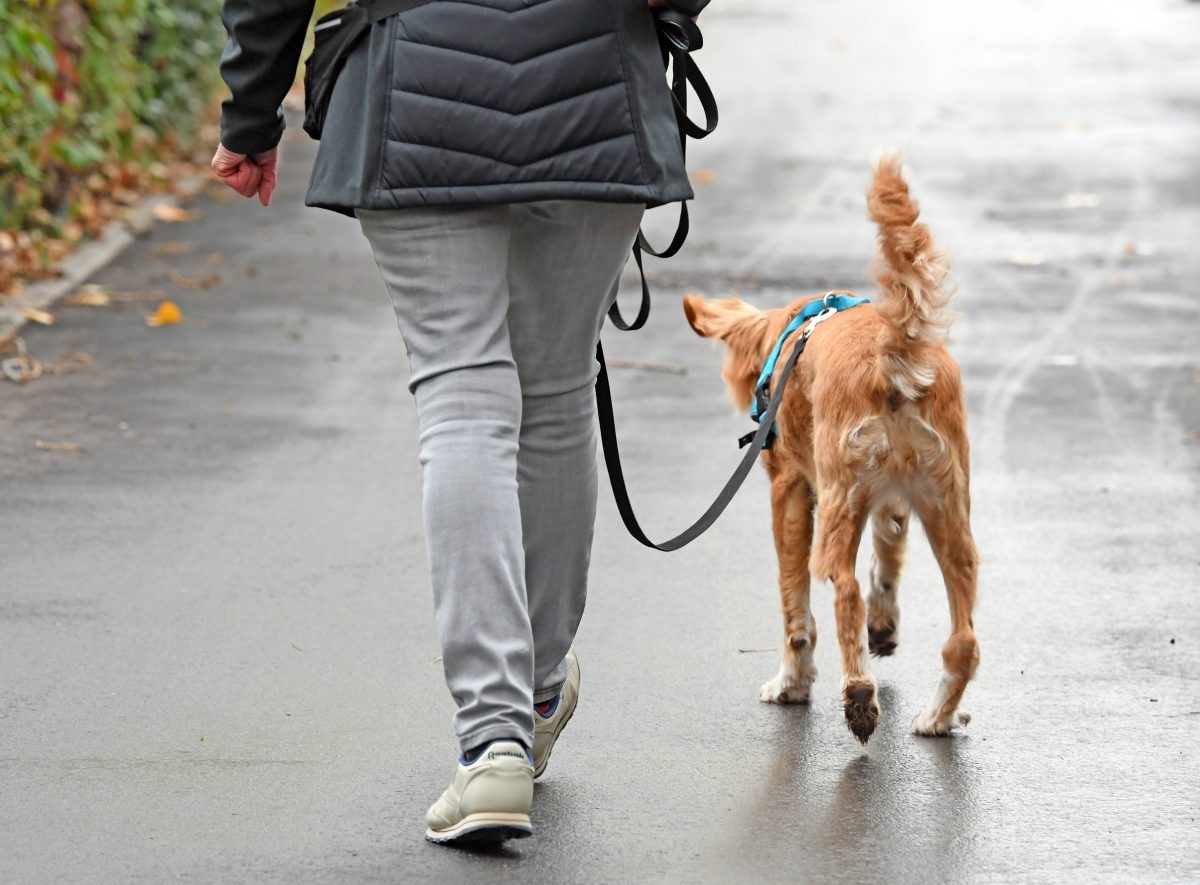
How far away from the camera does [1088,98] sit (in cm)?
1647

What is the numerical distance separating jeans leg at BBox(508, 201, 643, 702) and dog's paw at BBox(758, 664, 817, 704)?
81 centimetres

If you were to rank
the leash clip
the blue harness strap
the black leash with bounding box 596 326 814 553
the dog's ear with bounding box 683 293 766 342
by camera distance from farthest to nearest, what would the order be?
the dog's ear with bounding box 683 293 766 342 → the blue harness strap → the leash clip → the black leash with bounding box 596 326 814 553

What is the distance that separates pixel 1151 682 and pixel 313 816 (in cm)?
208

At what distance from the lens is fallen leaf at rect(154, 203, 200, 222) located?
1088 cm

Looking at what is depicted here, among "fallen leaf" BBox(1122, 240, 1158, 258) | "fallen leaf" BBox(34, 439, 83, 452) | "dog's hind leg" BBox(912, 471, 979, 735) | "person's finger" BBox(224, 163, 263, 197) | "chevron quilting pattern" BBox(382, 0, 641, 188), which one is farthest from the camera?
"fallen leaf" BBox(1122, 240, 1158, 258)

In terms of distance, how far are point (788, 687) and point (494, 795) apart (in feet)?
4.02

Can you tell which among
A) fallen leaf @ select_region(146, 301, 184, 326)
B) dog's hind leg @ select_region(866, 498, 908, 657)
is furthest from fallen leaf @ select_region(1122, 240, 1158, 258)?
dog's hind leg @ select_region(866, 498, 908, 657)

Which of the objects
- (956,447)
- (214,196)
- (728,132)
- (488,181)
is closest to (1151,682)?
(956,447)

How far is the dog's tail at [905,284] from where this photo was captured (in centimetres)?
369

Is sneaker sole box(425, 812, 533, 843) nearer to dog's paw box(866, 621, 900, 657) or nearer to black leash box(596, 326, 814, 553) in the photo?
black leash box(596, 326, 814, 553)

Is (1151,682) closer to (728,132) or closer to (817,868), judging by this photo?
(817,868)

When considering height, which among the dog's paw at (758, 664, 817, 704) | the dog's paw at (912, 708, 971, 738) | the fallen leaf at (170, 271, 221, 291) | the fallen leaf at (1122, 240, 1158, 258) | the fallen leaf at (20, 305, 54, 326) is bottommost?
the fallen leaf at (1122, 240, 1158, 258)

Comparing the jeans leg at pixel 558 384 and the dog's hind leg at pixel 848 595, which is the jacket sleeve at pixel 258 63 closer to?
the jeans leg at pixel 558 384

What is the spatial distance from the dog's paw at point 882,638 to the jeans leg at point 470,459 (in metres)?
1.55
